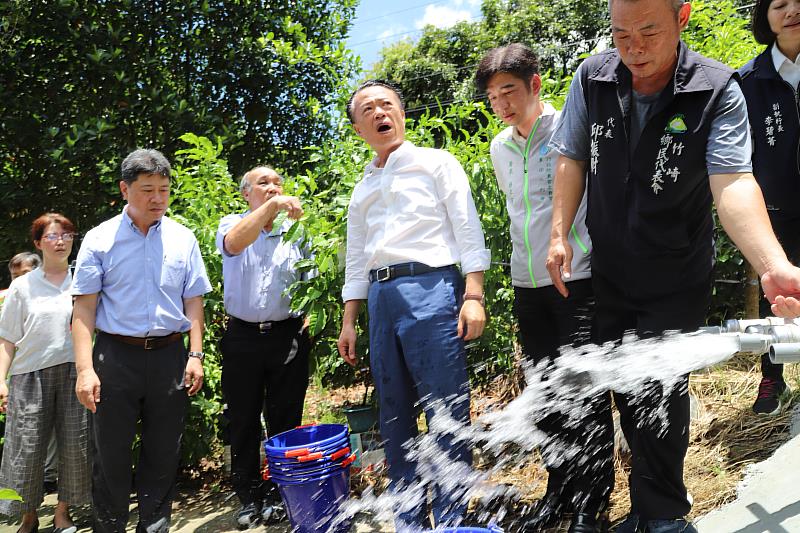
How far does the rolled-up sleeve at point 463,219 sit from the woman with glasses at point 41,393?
289cm

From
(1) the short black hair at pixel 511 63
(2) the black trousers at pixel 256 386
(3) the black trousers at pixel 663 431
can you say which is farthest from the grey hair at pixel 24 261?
(3) the black trousers at pixel 663 431

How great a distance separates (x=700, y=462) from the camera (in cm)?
370

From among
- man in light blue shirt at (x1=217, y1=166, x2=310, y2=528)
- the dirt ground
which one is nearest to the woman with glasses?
the dirt ground

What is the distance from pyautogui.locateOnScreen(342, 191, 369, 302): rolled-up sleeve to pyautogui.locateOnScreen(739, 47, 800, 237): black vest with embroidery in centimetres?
207

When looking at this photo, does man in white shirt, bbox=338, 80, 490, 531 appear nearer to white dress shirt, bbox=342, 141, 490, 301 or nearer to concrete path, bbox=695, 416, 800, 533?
white dress shirt, bbox=342, 141, 490, 301

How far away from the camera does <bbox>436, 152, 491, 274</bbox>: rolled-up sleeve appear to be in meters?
3.35

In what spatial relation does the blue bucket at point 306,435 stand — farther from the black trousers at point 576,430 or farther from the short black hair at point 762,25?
the short black hair at point 762,25

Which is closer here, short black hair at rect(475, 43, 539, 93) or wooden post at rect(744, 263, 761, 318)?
short black hair at rect(475, 43, 539, 93)

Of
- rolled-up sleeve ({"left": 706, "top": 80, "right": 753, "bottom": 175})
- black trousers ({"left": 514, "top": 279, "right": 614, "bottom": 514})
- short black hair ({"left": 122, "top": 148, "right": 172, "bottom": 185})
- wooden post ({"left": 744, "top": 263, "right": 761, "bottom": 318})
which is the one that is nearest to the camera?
rolled-up sleeve ({"left": 706, "top": 80, "right": 753, "bottom": 175})

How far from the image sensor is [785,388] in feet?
12.7

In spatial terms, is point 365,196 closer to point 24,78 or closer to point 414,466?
point 414,466

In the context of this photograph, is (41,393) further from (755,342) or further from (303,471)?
(755,342)

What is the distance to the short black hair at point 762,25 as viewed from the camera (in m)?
3.71

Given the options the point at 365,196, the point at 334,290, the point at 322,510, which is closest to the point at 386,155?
the point at 365,196
